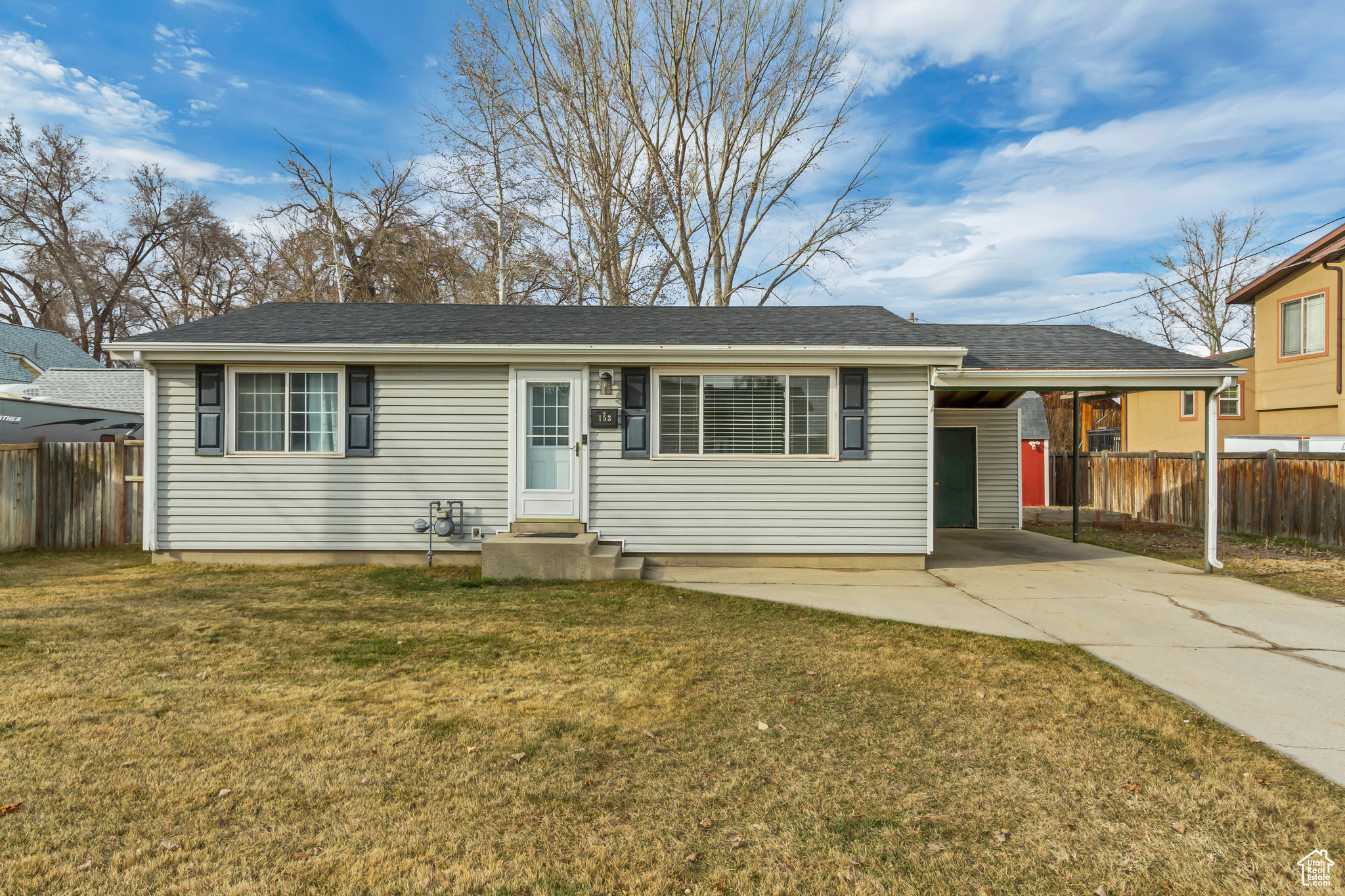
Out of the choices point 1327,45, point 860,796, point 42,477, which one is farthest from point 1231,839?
point 1327,45

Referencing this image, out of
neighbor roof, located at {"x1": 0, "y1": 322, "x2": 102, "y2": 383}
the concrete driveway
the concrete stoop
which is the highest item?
neighbor roof, located at {"x1": 0, "y1": 322, "x2": 102, "y2": 383}

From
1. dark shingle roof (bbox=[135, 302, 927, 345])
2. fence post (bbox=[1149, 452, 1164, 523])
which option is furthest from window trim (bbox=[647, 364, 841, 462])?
fence post (bbox=[1149, 452, 1164, 523])

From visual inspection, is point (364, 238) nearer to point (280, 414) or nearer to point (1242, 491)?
point (280, 414)

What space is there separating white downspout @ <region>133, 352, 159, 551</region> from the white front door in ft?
13.6

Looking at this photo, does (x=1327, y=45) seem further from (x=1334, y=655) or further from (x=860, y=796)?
(x=860, y=796)

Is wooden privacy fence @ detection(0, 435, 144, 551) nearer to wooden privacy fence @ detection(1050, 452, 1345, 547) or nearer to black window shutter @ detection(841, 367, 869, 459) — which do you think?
black window shutter @ detection(841, 367, 869, 459)

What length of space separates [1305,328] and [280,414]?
20.0m

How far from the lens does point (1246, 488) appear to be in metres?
11.2

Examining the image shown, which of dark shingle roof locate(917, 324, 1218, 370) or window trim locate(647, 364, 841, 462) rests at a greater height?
dark shingle roof locate(917, 324, 1218, 370)

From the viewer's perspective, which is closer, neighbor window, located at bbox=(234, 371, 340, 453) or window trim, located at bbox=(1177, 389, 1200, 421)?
neighbor window, located at bbox=(234, 371, 340, 453)

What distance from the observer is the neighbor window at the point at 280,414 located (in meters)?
8.22

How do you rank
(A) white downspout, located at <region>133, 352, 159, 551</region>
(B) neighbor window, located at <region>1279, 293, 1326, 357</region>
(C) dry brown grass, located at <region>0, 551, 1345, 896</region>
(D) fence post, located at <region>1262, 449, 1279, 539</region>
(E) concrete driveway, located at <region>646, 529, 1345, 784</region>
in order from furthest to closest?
(B) neighbor window, located at <region>1279, 293, 1326, 357</region> → (D) fence post, located at <region>1262, 449, 1279, 539</region> → (A) white downspout, located at <region>133, 352, 159, 551</region> → (E) concrete driveway, located at <region>646, 529, 1345, 784</region> → (C) dry brown grass, located at <region>0, 551, 1345, 896</region>

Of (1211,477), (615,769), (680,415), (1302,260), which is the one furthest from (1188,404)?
(615,769)

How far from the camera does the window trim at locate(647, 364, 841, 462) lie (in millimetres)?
8211
